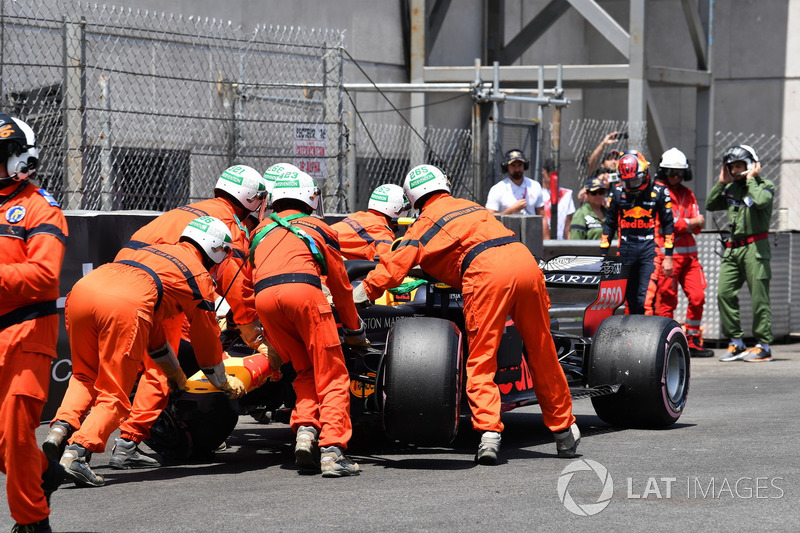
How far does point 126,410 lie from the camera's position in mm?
6523

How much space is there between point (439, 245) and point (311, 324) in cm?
92

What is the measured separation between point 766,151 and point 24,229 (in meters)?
18.1

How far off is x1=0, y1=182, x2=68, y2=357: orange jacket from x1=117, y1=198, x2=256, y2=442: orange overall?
182cm

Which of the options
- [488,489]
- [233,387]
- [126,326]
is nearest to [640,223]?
[233,387]

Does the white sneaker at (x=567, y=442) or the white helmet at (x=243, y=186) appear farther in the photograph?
the white helmet at (x=243, y=186)

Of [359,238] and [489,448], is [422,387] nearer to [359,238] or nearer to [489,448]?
[489,448]

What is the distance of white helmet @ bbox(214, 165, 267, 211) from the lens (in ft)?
26.0

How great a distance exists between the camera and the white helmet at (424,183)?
755cm

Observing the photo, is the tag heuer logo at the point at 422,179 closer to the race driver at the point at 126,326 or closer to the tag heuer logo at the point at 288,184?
the tag heuer logo at the point at 288,184

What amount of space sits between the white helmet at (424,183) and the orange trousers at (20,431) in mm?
3029

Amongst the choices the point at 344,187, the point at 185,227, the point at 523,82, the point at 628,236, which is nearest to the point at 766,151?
the point at 523,82

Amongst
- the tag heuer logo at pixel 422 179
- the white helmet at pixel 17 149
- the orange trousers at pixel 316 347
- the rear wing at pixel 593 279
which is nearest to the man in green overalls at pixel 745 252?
the rear wing at pixel 593 279

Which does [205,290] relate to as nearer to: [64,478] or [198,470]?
[198,470]

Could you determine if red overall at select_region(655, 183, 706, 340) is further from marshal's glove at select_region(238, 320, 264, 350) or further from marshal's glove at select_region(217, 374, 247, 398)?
marshal's glove at select_region(217, 374, 247, 398)
